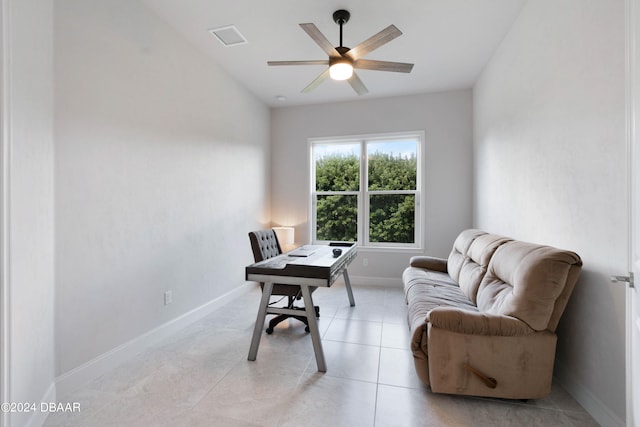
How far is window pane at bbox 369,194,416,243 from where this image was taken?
440cm

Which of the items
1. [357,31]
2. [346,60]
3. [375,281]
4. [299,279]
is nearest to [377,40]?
[346,60]

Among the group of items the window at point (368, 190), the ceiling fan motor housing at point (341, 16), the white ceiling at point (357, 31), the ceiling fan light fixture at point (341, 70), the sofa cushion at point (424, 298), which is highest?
the white ceiling at point (357, 31)

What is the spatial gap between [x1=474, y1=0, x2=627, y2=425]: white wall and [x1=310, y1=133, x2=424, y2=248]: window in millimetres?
1802

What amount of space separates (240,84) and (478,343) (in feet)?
13.0

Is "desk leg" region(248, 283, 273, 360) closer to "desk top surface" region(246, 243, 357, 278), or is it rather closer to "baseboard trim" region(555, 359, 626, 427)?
"desk top surface" region(246, 243, 357, 278)

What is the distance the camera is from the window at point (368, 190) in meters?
4.40

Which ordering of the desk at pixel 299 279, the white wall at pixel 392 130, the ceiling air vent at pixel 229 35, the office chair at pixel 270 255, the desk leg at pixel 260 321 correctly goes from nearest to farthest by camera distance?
the desk at pixel 299 279 < the desk leg at pixel 260 321 < the office chair at pixel 270 255 < the ceiling air vent at pixel 229 35 < the white wall at pixel 392 130

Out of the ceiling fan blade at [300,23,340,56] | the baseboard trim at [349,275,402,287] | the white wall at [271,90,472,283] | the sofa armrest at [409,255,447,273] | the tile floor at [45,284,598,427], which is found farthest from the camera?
the baseboard trim at [349,275,402,287]

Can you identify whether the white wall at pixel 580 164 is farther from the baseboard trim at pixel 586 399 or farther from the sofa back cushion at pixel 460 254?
the sofa back cushion at pixel 460 254

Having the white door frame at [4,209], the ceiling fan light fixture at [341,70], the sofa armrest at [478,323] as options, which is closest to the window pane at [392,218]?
the ceiling fan light fixture at [341,70]

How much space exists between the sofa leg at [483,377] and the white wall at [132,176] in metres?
2.50

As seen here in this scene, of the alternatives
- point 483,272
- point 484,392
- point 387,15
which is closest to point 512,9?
point 387,15

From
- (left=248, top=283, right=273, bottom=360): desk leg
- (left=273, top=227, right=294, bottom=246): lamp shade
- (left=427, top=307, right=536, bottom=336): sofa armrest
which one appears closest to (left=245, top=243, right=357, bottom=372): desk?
(left=248, top=283, right=273, bottom=360): desk leg

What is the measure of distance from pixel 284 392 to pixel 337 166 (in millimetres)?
3516
